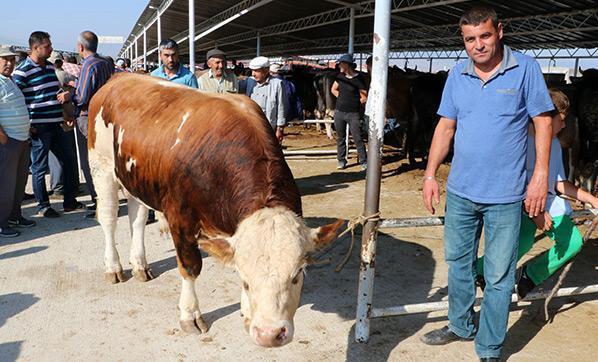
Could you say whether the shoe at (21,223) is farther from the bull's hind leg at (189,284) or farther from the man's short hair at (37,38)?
the bull's hind leg at (189,284)

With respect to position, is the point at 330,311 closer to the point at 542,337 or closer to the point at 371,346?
the point at 371,346

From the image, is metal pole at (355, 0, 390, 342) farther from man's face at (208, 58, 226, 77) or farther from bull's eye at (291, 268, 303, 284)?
man's face at (208, 58, 226, 77)

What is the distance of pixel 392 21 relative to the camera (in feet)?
54.6

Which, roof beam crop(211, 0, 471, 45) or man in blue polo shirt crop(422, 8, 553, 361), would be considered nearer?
man in blue polo shirt crop(422, 8, 553, 361)

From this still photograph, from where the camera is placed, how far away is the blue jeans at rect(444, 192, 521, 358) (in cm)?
276

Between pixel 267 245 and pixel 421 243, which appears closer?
pixel 267 245

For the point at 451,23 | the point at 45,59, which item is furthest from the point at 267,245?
the point at 451,23

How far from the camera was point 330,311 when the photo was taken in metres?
3.68

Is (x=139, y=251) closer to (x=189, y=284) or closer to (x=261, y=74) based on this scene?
(x=189, y=284)

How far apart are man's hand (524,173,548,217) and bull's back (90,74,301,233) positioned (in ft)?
4.25

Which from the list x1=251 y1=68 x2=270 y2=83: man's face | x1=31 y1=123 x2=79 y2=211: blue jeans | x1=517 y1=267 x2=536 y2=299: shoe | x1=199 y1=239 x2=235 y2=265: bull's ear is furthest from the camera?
x1=251 y1=68 x2=270 y2=83: man's face

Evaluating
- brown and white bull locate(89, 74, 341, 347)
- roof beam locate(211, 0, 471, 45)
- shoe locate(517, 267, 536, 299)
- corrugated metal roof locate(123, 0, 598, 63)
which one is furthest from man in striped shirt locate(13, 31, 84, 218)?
corrugated metal roof locate(123, 0, 598, 63)

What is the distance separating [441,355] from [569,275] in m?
1.97

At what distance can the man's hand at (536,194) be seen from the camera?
2.58 metres
